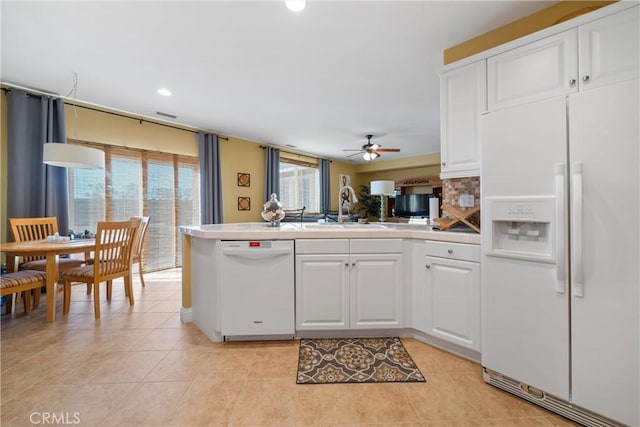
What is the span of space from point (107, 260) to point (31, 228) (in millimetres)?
1228

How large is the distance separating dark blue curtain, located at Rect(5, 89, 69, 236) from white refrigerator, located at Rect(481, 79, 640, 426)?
15.6 feet

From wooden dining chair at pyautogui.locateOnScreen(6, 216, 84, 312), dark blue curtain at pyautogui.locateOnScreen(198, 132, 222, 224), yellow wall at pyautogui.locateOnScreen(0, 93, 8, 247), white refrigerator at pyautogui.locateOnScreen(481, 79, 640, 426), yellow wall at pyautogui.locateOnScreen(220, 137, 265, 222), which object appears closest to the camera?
white refrigerator at pyautogui.locateOnScreen(481, 79, 640, 426)

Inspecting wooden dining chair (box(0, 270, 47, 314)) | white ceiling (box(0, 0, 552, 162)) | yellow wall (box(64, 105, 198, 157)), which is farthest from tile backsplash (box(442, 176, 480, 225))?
yellow wall (box(64, 105, 198, 157))

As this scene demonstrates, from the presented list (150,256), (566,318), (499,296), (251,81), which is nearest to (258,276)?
(499,296)

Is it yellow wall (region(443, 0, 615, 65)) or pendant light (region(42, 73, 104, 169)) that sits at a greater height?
yellow wall (region(443, 0, 615, 65))

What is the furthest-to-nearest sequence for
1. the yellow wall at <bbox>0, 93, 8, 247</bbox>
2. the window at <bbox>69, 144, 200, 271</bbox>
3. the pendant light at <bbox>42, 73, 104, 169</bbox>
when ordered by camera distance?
the window at <bbox>69, 144, 200, 271</bbox> → the yellow wall at <bbox>0, 93, 8, 247</bbox> → the pendant light at <bbox>42, 73, 104, 169</bbox>

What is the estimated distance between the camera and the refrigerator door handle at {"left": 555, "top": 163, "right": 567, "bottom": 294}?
4.44ft

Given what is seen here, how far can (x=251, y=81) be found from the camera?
3.16 metres

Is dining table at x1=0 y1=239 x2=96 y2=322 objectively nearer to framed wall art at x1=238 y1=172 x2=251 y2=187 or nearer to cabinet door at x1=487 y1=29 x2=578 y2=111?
framed wall art at x1=238 y1=172 x2=251 y2=187

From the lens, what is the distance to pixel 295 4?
188 cm

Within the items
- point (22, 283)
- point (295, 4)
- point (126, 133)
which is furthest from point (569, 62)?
point (126, 133)

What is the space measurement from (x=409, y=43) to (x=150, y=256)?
483 centimetres

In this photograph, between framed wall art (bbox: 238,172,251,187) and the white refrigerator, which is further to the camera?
framed wall art (bbox: 238,172,251,187)

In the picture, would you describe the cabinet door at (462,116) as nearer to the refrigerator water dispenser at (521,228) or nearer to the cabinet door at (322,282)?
the refrigerator water dispenser at (521,228)
